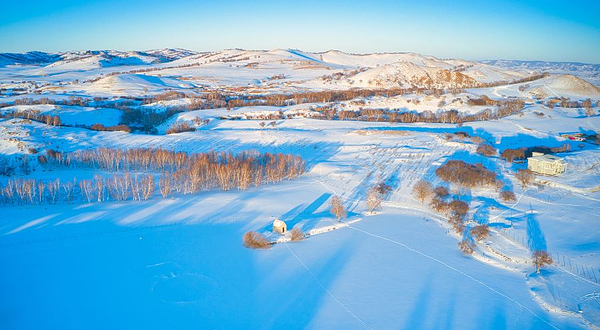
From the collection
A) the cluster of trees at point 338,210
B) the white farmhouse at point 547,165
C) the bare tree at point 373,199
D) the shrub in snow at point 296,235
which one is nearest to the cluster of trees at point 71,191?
the shrub in snow at point 296,235

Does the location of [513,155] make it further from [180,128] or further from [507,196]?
[180,128]

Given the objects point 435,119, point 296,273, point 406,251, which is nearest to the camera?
point 296,273

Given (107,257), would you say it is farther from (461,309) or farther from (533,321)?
(533,321)

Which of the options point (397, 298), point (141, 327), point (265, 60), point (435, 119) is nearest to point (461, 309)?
point (397, 298)

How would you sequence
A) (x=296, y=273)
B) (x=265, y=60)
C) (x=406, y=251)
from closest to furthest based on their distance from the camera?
(x=296, y=273), (x=406, y=251), (x=265, y=60)

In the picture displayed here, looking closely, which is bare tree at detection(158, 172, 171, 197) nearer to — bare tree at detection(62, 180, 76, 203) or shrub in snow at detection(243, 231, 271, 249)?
bare tree at detection(62, 180, 76, 203)

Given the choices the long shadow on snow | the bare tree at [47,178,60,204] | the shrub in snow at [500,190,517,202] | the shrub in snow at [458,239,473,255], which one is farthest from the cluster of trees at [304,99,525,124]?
the long shadow on snow

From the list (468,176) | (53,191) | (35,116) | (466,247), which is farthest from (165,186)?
(35,116)
